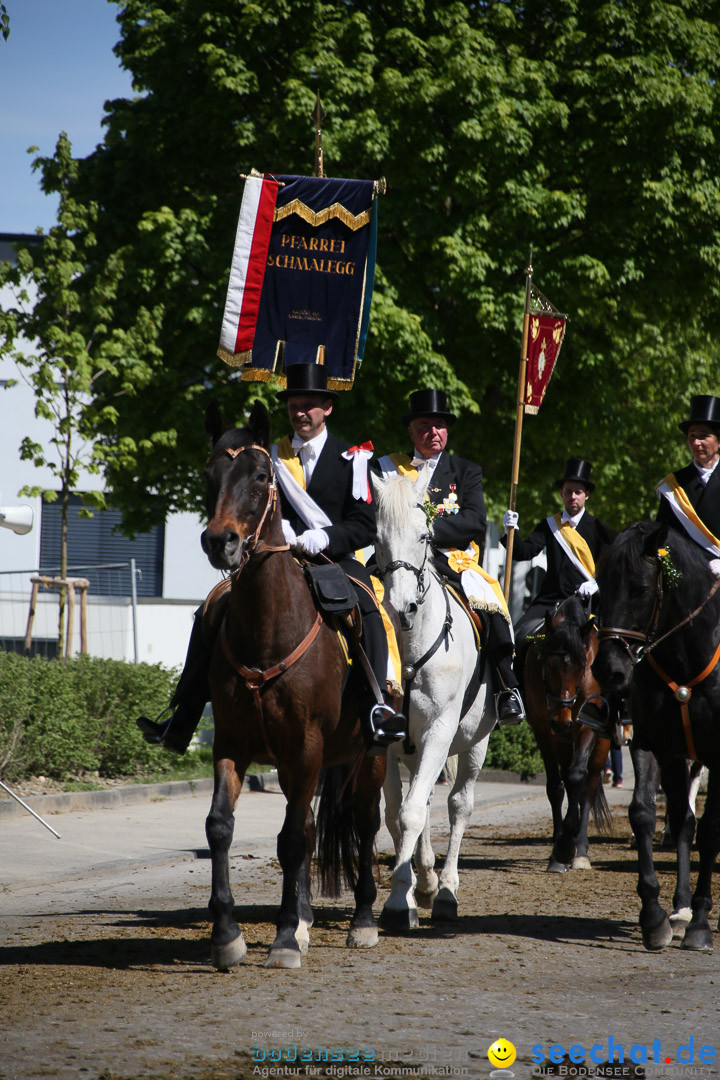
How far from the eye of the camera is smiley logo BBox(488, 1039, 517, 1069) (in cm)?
484

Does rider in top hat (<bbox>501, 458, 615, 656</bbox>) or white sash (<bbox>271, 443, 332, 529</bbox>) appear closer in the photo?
white sash (<bbox>271, 443, 332, 529</bbox>)

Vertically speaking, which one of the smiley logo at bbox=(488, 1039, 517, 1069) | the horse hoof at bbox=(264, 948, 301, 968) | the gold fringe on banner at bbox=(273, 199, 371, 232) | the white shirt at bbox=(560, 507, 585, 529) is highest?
the gold fringe on banner at bbox=(273, 199, 371, 232)

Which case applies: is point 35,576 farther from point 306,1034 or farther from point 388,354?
point 306,1034

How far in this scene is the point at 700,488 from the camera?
8320 millimetres

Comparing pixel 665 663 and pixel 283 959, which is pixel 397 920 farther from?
pixel 665 663

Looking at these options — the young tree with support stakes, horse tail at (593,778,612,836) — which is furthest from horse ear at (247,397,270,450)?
the young tree with support stakes

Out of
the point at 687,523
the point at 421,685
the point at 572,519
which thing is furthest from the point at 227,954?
the point at 572,519

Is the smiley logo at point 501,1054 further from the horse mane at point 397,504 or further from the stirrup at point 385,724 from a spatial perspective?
the horse mane at point 397,504

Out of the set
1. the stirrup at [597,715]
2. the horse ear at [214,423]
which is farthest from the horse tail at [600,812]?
the horse ear at [214,423]

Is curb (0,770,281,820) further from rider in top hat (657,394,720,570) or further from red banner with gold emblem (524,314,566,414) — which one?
rider in top hat (657,394,720,570)

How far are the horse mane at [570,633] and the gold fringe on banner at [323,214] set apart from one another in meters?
4.40

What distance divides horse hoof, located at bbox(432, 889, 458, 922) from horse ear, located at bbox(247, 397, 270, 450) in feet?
11.0

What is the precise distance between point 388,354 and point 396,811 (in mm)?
12125

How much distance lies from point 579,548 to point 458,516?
→ 2969 mm
